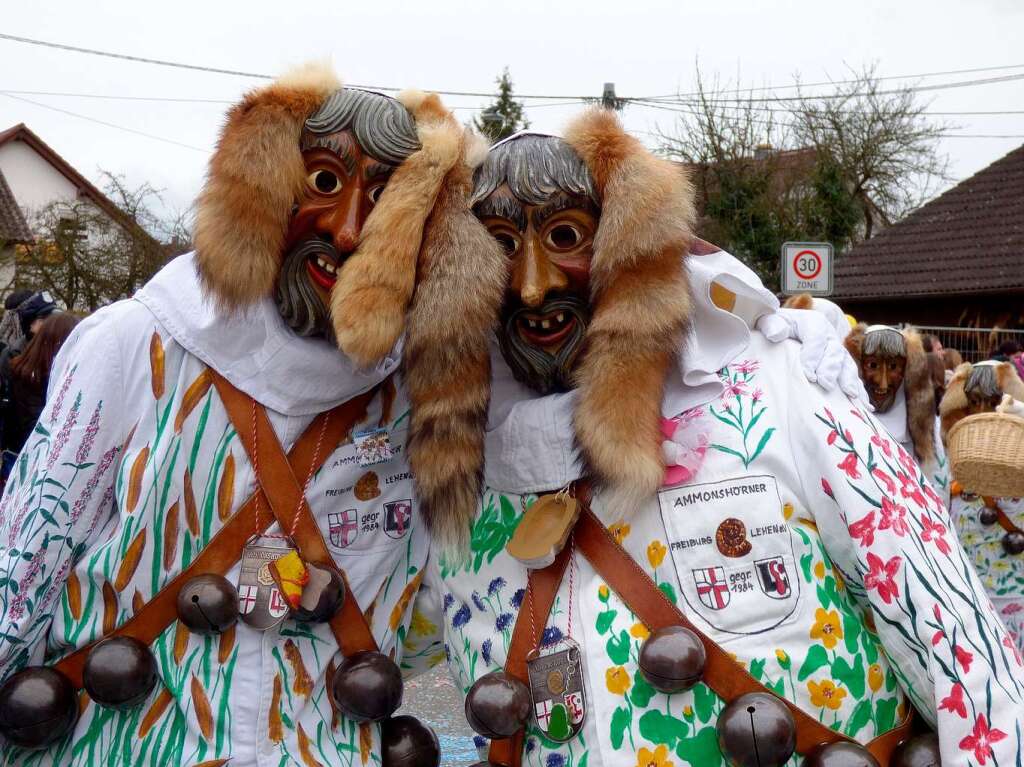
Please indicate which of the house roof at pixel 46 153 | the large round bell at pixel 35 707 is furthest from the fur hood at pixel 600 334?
the house roof at pixel 46 153

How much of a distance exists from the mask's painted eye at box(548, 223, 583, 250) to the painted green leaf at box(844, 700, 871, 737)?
1051 mm

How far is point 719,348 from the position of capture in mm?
2244

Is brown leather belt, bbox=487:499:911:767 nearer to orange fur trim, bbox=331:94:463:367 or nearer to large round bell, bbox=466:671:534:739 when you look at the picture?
large round bell, bbox=466:671:534:739

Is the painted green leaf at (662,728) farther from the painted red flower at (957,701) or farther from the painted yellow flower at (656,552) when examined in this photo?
the painted red flower at (957,701)

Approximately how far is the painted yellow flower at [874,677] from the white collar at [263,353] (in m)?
1.20

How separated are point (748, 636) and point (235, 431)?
113 cm

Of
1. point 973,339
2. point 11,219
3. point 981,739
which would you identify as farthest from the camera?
point 11,219

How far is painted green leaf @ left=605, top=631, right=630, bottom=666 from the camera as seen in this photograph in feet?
6.85

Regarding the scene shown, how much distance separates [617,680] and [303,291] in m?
1.04

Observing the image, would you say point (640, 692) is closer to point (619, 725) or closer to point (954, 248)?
point (619, 725)

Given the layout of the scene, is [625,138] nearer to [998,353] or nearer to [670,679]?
[670,679]

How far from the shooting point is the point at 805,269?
9.79m

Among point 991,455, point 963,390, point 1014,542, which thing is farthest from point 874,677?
point 963,390

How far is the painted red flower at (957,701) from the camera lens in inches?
74.4
